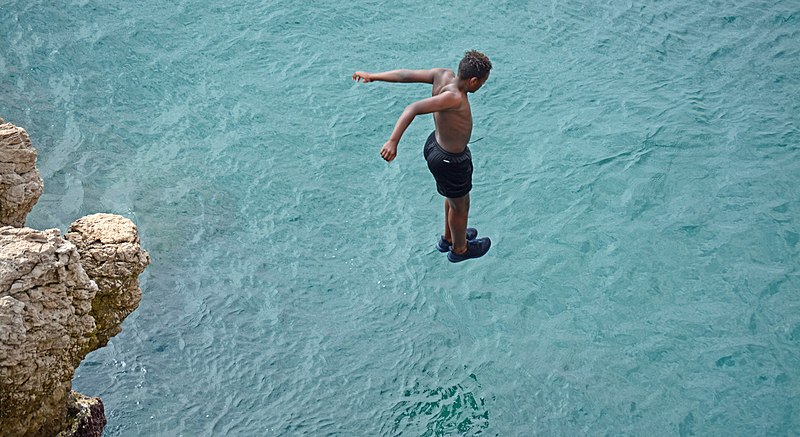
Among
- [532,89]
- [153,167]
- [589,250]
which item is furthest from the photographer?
[532,89]

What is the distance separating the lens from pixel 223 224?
376 inches

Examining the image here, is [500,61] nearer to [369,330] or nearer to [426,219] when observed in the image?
[426,219]

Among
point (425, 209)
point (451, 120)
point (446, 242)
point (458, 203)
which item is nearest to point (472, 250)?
point (446, 242)

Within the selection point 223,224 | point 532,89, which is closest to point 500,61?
point 532,89

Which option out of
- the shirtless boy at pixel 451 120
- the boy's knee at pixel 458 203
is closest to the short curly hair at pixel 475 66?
the shirtless boy at pixel 451 120

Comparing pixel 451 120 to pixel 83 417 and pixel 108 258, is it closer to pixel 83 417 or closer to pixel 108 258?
pixel 108 258

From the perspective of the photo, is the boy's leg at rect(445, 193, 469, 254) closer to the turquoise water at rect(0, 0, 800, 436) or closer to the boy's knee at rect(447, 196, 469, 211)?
the boy's knee at rect(447, 196, 469, 211)

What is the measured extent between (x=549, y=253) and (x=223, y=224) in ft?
11.3

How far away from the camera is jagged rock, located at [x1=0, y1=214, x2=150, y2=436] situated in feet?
16.8

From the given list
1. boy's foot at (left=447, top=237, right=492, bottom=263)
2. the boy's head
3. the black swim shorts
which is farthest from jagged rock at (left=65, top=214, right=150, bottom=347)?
boy's foot at (left=447, top=237, right=492, bottom=263)

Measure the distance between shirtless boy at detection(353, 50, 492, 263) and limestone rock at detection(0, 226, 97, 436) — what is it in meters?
2.14

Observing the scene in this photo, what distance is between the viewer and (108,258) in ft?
19.2

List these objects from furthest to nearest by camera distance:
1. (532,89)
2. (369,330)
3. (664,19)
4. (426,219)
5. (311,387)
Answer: (664,19) < (532,89) < (426,219) < (369,330) < (311,387)

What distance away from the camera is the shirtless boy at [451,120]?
21.0 ft
